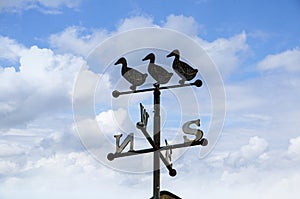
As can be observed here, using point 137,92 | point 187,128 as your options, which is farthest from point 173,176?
point 137,92

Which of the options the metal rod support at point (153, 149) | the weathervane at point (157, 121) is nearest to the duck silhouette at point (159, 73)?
the weathervane at point (157, 121)

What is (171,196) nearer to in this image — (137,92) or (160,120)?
(160,120)

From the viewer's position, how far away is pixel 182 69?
13.5 feet

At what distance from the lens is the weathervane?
3.88 meters

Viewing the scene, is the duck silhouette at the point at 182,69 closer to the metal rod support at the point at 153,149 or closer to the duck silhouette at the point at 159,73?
the duck silhouette at the point at 159,73

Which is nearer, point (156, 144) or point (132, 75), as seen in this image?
point (156, 144)

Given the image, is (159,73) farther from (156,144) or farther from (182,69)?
(156,144)

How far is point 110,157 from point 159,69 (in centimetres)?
80

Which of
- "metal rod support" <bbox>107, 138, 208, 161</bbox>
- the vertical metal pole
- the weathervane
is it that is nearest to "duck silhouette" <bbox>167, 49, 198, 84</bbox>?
the weathervane

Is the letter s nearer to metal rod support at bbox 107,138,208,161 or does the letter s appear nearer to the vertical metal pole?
metal rod support at bbox 107,138,208,161

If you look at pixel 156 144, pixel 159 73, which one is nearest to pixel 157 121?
pixel 156 144

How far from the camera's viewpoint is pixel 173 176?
3.87 meters

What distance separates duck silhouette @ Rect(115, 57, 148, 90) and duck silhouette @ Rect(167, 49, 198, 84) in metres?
0.26

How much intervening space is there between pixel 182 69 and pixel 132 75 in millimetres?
402
